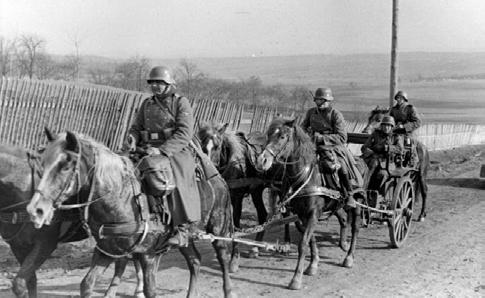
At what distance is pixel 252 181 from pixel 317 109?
159cm

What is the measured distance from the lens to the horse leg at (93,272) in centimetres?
505

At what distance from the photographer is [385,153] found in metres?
9.80

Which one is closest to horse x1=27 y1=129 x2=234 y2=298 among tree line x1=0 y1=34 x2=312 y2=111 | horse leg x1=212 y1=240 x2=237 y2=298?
horse leg x1=212 y1=240 x2=237 y2=298

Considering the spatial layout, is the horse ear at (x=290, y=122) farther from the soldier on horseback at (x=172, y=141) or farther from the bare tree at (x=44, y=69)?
the bare tree at (x=44, y=69)

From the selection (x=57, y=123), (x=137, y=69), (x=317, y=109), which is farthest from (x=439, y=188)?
(x=137, y=69)

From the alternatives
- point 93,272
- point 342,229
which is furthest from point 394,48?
point 93,272

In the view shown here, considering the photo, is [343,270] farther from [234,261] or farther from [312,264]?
[234,261]

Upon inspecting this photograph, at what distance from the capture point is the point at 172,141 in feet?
18.9

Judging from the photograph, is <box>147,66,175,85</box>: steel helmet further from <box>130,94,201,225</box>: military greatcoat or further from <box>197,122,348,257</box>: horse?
<box>197,122,348,257</box>: horse

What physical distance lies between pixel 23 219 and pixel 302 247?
3.72 metres

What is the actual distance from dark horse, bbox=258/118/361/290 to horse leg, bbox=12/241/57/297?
2.92 metres

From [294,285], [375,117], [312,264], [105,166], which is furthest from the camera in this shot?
[375,117]

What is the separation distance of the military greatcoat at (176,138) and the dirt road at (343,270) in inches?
66.0

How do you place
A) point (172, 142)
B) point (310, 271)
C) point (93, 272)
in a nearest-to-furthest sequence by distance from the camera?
point (93, 272) < point (172, 142) < point (310, 271)
